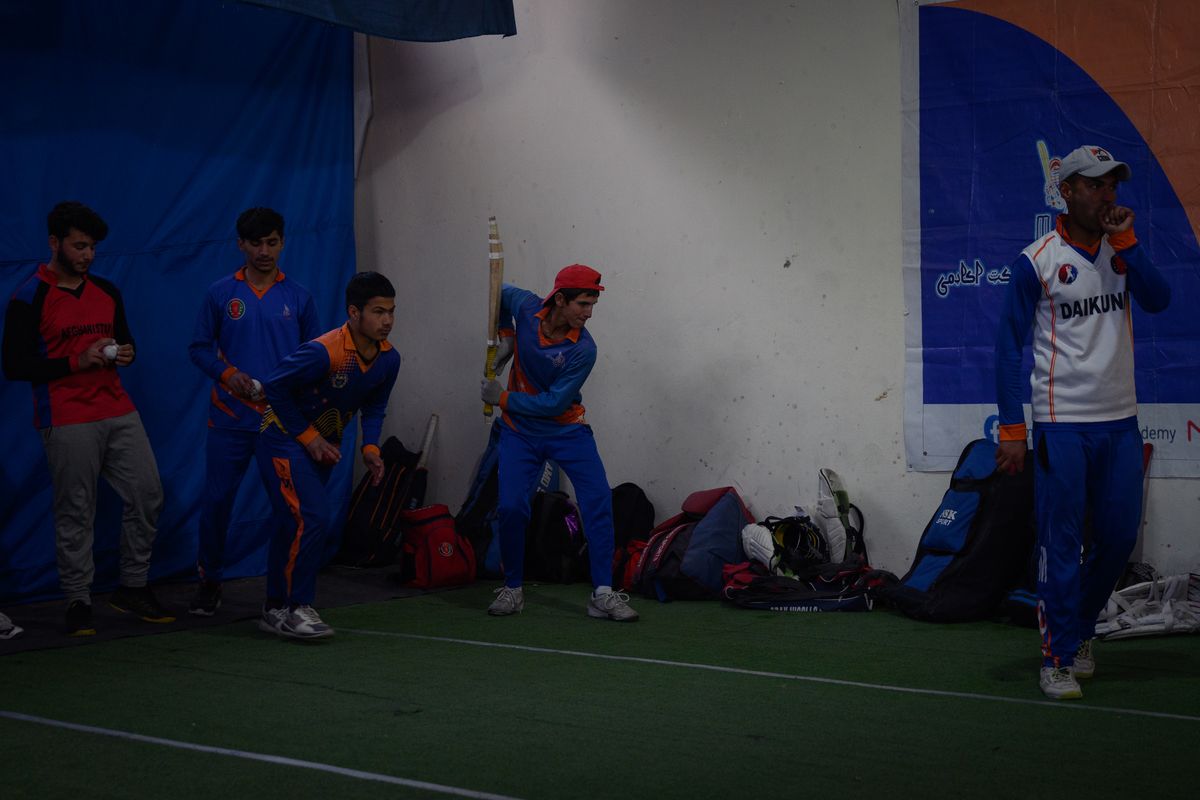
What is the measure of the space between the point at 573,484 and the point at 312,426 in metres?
1.41

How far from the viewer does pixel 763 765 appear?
3684 millimetres

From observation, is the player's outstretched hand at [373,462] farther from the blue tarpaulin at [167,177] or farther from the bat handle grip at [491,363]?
the blue tarpaulin at [167,177]

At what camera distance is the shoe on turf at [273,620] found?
5.74 metres

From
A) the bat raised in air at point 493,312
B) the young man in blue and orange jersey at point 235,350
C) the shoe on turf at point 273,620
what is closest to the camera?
the shoe on turf at point 273,620

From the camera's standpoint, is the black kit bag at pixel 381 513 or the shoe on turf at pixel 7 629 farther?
the black kit bag at pixel 381 513

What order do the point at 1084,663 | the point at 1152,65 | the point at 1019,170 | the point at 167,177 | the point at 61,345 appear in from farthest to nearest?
the point at 167,177 < the point at 1019,170 < the point at 1152,65 < the point at 61,345 < the point at 1084,663

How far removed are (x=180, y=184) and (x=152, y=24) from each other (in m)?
0.90

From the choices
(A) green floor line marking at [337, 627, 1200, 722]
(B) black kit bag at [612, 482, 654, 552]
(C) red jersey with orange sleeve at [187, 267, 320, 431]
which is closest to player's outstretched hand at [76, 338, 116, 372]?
(C) red jersey with orange sleeve at [187, 267, 320, 431]

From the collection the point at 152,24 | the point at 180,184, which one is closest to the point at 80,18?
the point at 152,24

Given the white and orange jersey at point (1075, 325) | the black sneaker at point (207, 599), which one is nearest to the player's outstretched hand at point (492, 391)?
the black sneaker at point (207, 599)

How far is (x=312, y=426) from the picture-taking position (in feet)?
18.4

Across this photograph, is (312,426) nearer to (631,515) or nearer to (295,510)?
(295,510)

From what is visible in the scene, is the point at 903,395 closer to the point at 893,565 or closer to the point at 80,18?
the point at 893,565

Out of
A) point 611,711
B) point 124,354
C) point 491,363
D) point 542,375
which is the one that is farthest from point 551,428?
point 611,711
